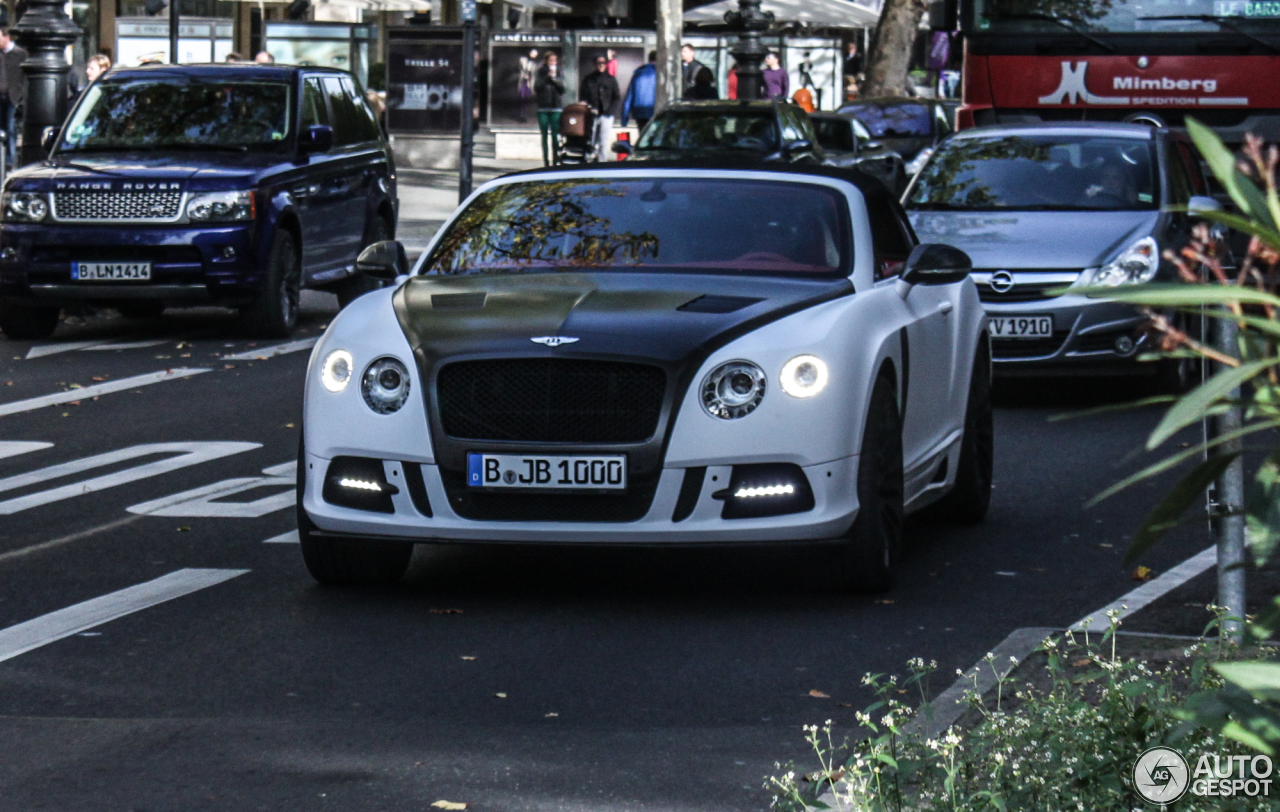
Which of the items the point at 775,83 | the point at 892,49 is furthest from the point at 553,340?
the point at 892,49

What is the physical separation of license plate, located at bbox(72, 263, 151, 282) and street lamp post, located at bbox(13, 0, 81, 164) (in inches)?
136

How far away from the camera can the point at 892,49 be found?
39.5 metres

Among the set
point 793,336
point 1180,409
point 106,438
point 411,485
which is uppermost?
point 1180,409

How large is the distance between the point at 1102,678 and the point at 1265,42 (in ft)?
47.4

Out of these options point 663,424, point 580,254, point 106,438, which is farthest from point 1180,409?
point 106,438

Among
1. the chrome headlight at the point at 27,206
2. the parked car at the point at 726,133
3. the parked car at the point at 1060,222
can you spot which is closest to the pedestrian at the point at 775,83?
the parked car at the point at 726,133

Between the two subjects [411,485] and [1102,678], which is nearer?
[1102,678]

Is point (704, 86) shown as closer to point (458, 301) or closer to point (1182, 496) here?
point (458, 301)

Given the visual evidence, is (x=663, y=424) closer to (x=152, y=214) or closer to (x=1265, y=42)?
(x=152, y=214)

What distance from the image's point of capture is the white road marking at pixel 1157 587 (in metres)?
6.69

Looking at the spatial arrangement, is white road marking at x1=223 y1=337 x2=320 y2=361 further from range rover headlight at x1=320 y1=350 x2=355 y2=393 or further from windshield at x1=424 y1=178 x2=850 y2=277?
range rover headlight at x1=320 y1=350 x2=355 y2=393

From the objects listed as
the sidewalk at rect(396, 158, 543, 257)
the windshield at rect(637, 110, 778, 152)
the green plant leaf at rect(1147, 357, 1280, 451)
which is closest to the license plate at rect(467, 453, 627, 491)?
the green plant leaf at rect(1147, 357, 1280, 451)

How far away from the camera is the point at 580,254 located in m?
A: 7.83

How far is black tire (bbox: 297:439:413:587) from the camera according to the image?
7.11m
